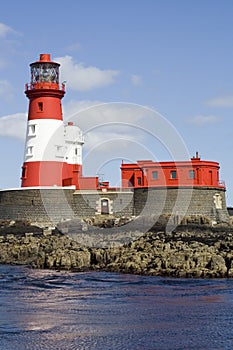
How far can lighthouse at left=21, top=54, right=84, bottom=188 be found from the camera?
3541 cm

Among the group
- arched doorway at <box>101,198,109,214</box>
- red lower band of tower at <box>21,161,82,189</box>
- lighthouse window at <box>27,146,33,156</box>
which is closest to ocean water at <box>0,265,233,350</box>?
red lower band of tower at <box>21,161,82,189</box>

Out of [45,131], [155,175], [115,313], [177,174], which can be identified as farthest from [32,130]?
[115,313]

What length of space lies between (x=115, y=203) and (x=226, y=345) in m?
24.3

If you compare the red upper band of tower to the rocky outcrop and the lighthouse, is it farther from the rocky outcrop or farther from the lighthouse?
the rocky outcrop

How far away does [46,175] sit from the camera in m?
35.3

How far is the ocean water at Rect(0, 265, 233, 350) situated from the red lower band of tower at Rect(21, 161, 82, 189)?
15601 millimetres

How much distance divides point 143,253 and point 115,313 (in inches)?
304

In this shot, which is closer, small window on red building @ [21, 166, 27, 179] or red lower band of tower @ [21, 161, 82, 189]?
red lower band of tower @ [21, 161, 82, 189]

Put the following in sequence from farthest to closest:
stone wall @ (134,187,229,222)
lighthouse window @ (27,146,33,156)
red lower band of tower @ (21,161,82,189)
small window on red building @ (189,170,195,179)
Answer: lighthouse window @ (27,146,33,156) < red lower band of tower @ (21,161,82,189) < small window on red building @ (189,170,195,179) < stone wall @ (134,187,229,222)

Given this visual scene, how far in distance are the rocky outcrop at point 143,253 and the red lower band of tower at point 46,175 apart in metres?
5.43

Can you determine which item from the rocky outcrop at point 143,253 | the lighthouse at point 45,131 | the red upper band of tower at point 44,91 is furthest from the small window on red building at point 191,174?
the red upper band of tower at point 44,91

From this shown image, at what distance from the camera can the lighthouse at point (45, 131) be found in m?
35.4

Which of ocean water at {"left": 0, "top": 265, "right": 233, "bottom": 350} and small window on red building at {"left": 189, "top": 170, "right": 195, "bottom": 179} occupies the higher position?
small window on red building at {"left": 189, "top": 170, "right": 195, "bottom": 179}

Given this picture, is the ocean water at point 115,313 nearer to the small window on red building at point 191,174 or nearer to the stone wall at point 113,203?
the stone wall at point 113,203
